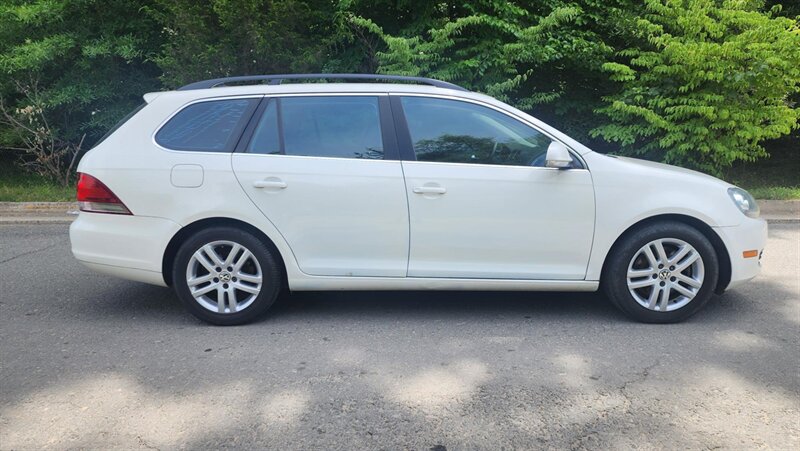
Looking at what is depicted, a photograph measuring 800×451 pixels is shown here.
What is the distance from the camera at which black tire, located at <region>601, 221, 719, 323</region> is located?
4320 millimetres

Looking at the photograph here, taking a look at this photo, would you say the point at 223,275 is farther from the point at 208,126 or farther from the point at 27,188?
the point at 27,188

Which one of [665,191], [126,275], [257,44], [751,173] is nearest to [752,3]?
[751,173]

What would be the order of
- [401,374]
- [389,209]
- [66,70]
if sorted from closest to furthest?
[401,374], [389,209], [66,70]

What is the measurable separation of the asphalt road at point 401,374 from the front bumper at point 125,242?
44cm

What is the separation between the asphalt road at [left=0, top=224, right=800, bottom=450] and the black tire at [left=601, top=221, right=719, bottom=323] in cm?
11

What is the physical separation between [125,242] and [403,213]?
193cm

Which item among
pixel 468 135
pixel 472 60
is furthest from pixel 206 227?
pixel 472 60

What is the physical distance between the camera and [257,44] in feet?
30.6

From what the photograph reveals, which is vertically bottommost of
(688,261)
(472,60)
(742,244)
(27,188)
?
(27,188)

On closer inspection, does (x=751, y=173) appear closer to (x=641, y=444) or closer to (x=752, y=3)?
(x=752, y=3)

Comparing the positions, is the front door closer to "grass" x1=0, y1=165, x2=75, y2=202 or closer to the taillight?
the taillight

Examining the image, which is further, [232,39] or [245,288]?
[232,39]

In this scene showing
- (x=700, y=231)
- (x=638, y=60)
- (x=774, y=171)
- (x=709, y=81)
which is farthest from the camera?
(x=774, y=171)

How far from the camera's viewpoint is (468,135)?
174 inches
